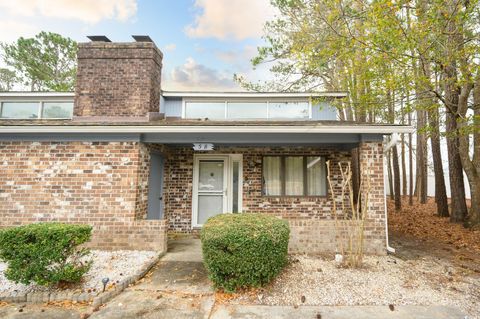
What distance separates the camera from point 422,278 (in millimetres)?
4574

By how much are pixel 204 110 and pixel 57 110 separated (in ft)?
18.7

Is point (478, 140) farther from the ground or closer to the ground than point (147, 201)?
farther from the ground

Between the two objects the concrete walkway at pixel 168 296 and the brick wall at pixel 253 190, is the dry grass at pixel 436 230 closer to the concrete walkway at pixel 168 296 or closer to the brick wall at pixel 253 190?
the brick wall at pixel 253 190

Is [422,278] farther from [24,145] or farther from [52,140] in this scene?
[24,145]

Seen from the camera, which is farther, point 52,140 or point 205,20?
point 205,20

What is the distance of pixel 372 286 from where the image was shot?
13.7 feet

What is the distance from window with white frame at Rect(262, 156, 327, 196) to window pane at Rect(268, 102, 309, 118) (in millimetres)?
2493

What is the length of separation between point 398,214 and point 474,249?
6214 mm

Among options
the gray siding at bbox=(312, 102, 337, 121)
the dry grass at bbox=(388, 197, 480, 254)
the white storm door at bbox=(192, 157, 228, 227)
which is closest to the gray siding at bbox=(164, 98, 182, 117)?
the white storm door at bbox=(192, 157, 228, 227)

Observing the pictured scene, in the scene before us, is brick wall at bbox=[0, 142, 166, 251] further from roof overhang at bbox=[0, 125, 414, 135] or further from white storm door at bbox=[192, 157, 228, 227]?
white storm door at bbox=[192, 157, 228, 227]

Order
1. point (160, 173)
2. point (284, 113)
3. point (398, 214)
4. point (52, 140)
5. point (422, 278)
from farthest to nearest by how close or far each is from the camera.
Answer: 1. point (398, 214)
2. point (284, 113)
3. point (160, 173)
4. point (52, 140)
5. point (422, 278)

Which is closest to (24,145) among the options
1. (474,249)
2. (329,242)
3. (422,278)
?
(329,242)

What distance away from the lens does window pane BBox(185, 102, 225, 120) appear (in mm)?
9984

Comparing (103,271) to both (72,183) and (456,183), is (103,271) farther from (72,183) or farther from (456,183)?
(456,183)
